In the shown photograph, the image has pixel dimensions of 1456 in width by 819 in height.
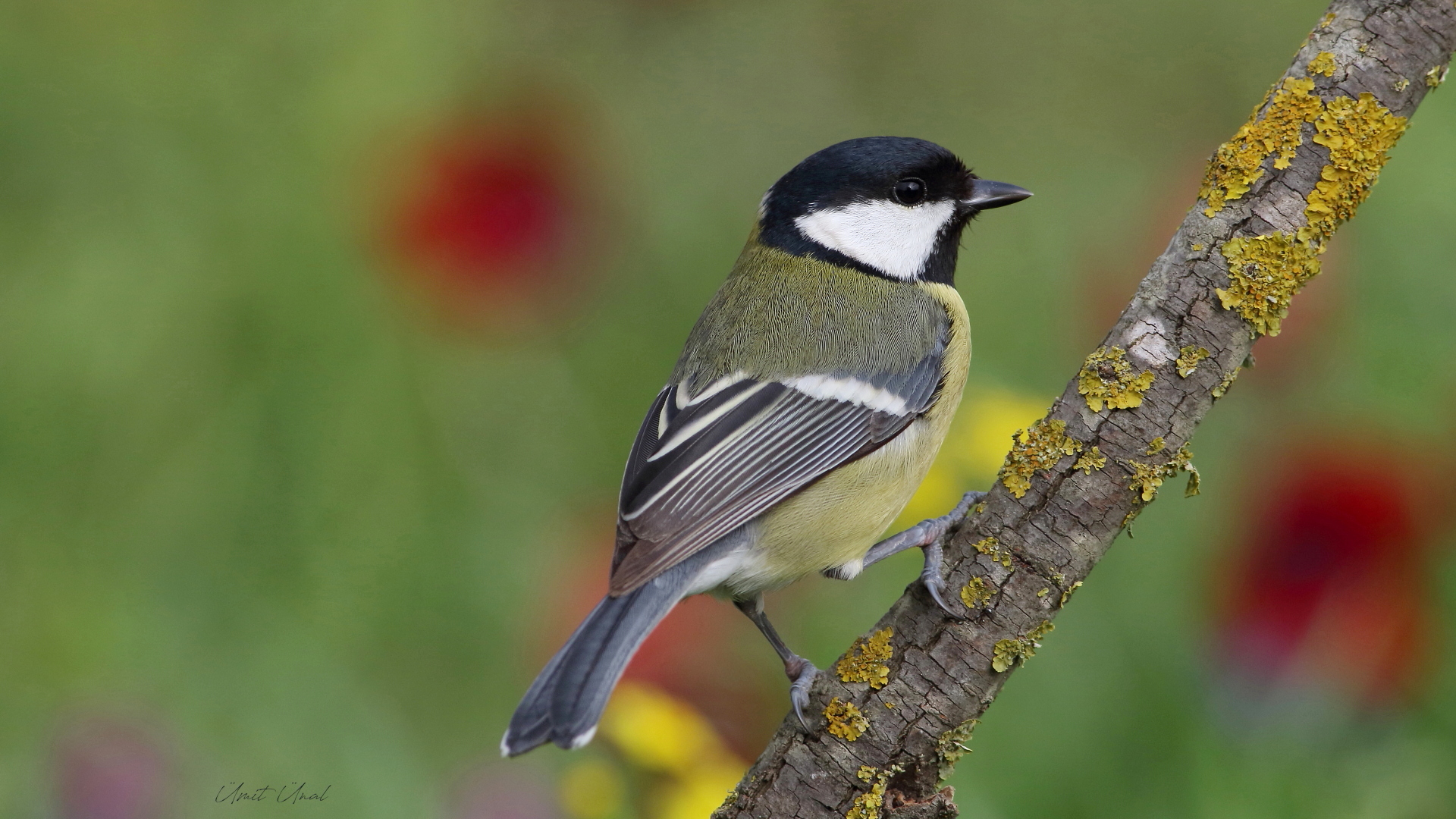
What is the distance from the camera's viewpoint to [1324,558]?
6.40 feet

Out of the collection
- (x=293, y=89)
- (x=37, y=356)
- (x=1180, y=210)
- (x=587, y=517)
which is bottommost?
(x=37, y=356)

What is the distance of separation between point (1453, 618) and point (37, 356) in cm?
301

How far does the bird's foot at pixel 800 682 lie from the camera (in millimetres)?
1626

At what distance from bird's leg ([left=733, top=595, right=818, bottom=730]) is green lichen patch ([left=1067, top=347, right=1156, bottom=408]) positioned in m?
0.54

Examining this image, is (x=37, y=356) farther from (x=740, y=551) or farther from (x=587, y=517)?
(x=740, y=551)

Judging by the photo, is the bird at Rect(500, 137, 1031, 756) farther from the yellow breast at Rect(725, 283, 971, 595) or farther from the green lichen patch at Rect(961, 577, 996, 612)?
the green lichen patch at Rect(961, 577, 996, 612)

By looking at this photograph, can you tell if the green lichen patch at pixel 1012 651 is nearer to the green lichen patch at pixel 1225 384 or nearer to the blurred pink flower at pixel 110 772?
the green lichen patch at pixel 1225 384

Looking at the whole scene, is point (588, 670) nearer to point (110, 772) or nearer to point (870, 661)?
point (870, 661)

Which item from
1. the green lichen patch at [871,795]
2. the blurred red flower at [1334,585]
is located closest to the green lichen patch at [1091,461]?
the green lichen patch at [871,795]

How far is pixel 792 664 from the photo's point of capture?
1.97m

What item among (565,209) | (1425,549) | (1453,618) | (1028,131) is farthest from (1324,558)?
(1028,131)
